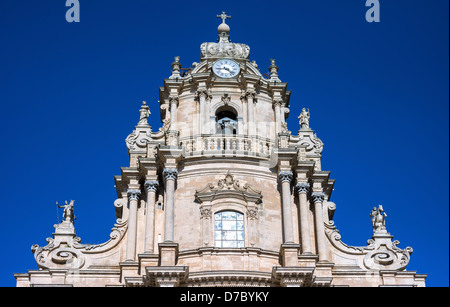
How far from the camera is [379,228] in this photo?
34219 millimetres

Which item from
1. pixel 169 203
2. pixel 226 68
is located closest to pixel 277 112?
pixel 226 68

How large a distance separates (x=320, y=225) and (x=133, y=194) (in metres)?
8.12

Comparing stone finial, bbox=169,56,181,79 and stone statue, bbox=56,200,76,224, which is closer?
stone statue, bbox=56,200,76,224

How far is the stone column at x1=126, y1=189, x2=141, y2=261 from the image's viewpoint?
32.6 m

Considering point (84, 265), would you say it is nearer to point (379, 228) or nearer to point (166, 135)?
point (166, 135)

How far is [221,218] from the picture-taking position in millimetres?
32781

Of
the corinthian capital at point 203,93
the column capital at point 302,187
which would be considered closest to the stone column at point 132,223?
the corinthian capital at point 203,93

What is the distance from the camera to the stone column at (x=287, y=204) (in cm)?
3234

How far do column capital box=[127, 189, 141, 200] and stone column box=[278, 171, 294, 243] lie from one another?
20.1ft

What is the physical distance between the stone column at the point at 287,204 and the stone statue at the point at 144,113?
7.32 metres

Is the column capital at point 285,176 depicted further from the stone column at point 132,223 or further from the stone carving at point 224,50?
the stone carving at point 224,50

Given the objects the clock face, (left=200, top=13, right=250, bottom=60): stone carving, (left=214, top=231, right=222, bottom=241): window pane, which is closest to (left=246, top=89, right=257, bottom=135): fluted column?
the clock face

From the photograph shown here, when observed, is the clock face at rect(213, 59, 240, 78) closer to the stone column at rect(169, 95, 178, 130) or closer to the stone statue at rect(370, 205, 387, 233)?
the stone column at rect(169, 95, 178, 130)
